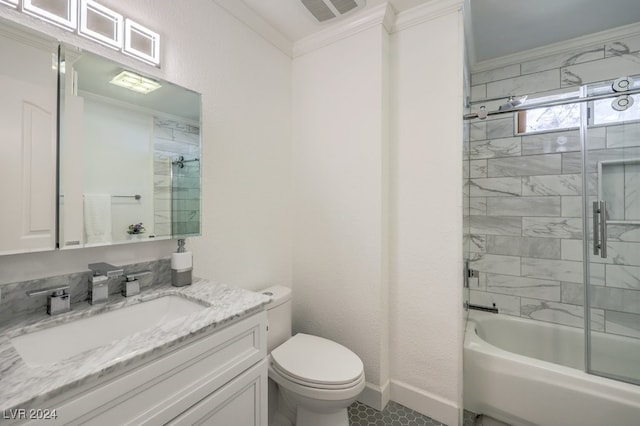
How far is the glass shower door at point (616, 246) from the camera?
1.61 meters

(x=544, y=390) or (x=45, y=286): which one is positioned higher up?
(x=45, y=286)

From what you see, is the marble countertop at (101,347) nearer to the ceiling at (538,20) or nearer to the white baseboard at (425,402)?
the white baseboard at (425,402)

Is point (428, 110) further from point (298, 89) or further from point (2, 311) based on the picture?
point (2, 311)

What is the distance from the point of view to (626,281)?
64.8 inches

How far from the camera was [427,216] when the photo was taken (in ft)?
5.45

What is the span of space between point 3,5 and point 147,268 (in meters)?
1.01

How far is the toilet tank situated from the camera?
5.13ft

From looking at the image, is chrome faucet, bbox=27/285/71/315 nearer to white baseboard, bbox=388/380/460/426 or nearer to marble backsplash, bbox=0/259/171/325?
marble backsplash, bbox=0/259/171/325

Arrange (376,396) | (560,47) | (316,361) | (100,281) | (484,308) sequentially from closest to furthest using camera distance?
(100,281) → (316,361) → (376,396) → (560,47) → (484,308)

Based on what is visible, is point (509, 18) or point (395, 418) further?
point (509, 18)

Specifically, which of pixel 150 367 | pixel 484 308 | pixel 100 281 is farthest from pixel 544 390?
pixel 100 281

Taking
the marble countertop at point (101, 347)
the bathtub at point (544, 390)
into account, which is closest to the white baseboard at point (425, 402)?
the bathtub at point (544, 390)

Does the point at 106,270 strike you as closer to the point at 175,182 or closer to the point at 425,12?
the point at 175,182

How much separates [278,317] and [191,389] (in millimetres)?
826
